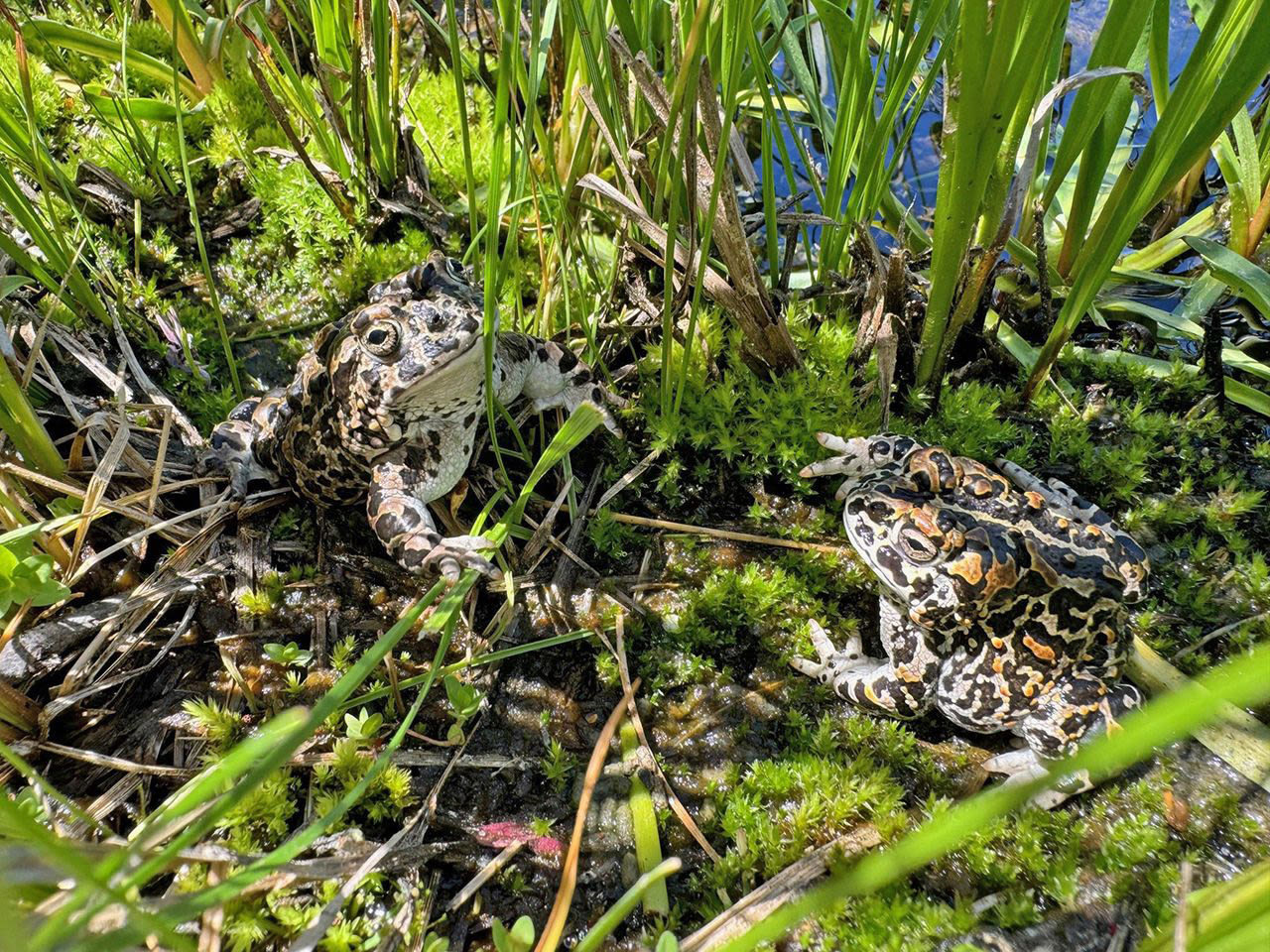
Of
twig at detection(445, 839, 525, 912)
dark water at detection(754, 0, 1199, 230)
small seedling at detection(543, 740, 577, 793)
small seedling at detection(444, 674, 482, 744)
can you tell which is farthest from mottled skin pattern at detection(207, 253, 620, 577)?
dark water at detection(754, 0, 1199, 230)

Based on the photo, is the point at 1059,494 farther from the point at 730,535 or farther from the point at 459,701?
the point at 459,701

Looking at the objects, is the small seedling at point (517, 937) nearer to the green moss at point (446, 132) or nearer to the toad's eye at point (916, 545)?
the toad's eye at point (916, 545)

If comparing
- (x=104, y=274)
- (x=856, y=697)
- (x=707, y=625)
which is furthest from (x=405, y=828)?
(x=104, y=274)

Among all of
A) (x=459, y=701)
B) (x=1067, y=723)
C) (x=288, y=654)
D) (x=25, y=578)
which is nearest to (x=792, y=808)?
(x=1067, y=723)

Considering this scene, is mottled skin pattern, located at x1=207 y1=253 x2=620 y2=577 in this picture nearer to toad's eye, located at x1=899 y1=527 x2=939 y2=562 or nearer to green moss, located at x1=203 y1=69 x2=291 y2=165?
toad's eye, located at x1=899 y1=527 x2=939 y2=562

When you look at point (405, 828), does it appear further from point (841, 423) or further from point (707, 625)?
point (841, 423)

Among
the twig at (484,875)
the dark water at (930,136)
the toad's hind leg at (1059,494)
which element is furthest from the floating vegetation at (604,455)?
the dark water at (930,136)
